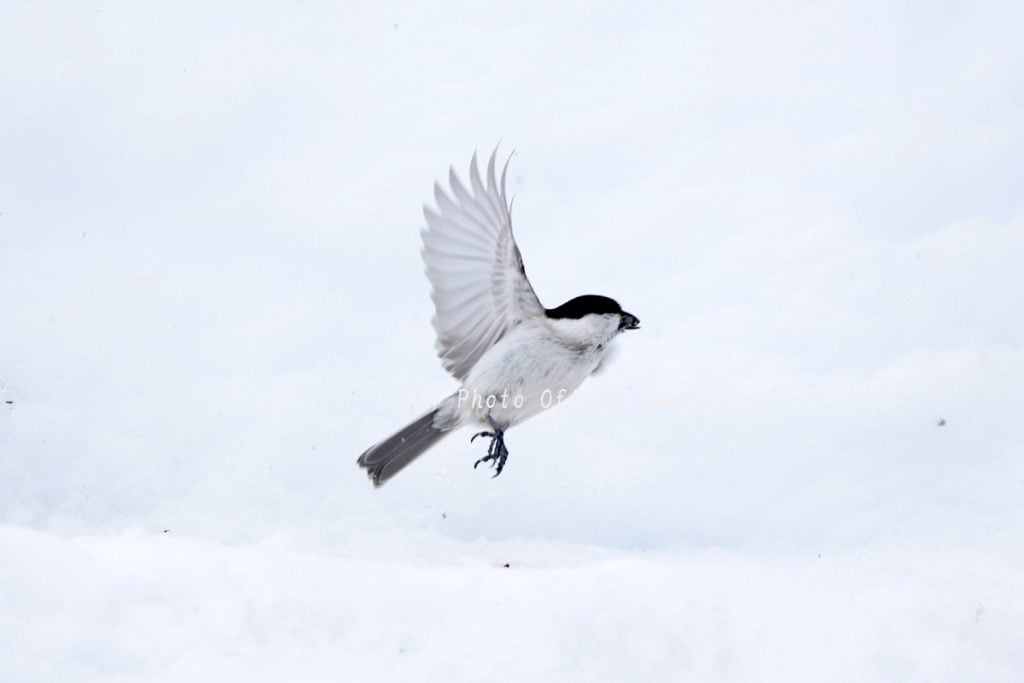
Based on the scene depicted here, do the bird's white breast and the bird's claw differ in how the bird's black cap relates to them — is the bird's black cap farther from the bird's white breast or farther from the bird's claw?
the bird's claw

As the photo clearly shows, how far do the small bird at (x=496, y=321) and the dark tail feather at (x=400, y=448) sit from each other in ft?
Result: 0.49

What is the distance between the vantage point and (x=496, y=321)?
3080mm

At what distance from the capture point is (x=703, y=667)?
2.48 meters

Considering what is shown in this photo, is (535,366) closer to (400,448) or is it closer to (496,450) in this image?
(496,450)

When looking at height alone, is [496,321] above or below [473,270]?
below

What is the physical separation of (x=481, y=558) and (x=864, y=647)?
951mm

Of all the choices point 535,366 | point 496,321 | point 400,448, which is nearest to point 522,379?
point 535,366

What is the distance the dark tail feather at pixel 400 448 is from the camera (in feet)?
10.8

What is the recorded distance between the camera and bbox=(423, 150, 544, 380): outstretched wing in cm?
292

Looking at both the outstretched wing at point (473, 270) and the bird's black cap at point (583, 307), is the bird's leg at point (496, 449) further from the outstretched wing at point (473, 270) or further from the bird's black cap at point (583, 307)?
the bird's black cap at point (583, 307)

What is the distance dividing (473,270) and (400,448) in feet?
1.95

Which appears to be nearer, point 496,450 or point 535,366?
point 535,366

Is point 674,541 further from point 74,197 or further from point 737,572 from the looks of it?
point 74,197

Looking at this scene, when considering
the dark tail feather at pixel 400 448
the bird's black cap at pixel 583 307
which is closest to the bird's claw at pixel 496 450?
the dark tail feather at pixel 400 448
